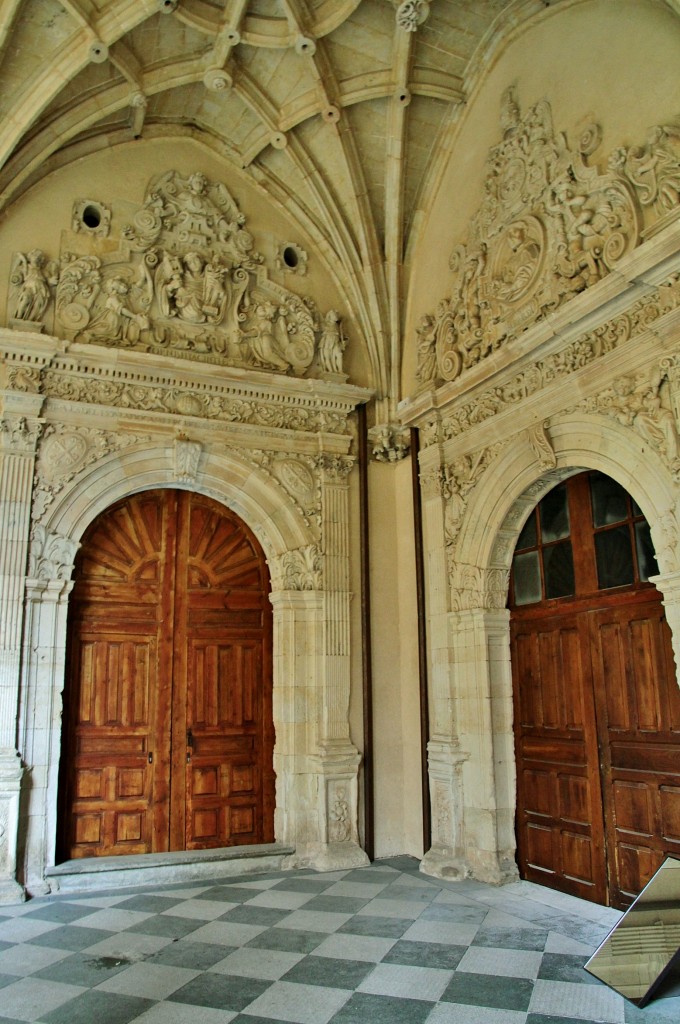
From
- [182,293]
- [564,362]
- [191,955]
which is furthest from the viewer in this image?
[182,293]

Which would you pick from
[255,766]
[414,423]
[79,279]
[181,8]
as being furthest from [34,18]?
[255,766]

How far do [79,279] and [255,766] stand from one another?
4099 millimetres

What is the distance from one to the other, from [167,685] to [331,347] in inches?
126

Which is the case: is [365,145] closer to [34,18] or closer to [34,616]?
[34,18]

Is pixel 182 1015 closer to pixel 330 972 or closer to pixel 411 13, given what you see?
pixel 330 972

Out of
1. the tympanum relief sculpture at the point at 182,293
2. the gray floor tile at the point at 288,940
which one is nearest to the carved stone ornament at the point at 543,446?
the tympanum relief sculpture at the point at 182,293

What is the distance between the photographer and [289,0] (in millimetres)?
5676

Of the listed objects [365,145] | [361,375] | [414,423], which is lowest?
[414,423]

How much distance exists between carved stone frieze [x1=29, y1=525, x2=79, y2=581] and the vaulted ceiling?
2.63 meters

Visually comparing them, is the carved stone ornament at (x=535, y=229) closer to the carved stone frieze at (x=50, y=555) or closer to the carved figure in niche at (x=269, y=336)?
the carved figure in niche at (x=269, y=336)

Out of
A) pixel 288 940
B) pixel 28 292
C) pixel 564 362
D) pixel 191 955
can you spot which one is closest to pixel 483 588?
pixel 564 362

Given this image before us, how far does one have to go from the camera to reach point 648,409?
4523 millimetres

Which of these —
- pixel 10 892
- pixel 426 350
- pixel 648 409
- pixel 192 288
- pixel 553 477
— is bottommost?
pixel 10 892

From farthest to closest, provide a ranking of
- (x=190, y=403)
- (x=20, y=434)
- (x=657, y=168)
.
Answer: (x=190, y=403), (x=20, y=434), (x=657, y=168)
